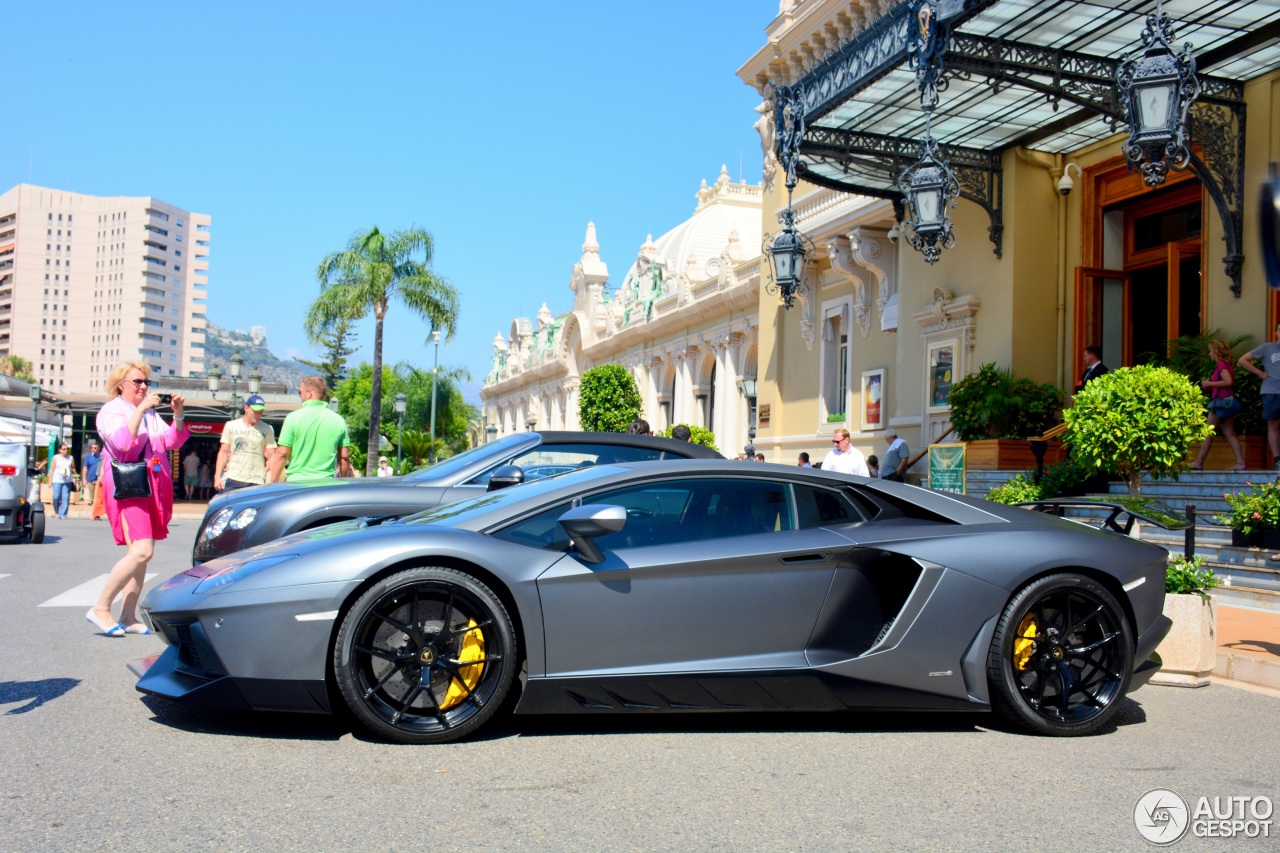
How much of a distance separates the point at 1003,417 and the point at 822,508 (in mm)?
11712

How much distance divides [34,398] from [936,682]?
3232cm

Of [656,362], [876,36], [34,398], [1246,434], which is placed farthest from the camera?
[656,362]

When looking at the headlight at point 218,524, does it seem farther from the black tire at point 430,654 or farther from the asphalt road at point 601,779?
the black tire at point 430,654

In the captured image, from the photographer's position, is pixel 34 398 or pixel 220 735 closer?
pixel 220 735

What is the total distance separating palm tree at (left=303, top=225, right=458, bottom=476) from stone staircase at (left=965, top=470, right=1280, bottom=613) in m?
30.7

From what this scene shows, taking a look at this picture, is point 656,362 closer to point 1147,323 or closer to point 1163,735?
point 1147,323

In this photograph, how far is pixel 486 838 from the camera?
327cm

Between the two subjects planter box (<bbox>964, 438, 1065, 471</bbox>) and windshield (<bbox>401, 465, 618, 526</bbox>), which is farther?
planter box (<bbox>964, 438, 1065, 471</bbox>)

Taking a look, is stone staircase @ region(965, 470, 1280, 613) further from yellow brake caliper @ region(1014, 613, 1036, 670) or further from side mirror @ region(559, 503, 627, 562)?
side mirror @ region(559, 503, 627, 562)

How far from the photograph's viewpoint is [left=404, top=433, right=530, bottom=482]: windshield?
282 inches

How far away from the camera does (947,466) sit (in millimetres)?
16047

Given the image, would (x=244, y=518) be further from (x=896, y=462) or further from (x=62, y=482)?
(x=62, y=482)

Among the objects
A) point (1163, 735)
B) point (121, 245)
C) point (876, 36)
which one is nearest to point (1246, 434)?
point (876, 36)

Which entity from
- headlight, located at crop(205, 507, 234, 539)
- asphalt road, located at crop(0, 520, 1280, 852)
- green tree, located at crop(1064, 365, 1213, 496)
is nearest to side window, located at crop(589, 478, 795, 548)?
asphalt road, located at crop(0, 520, 1280, 852)
